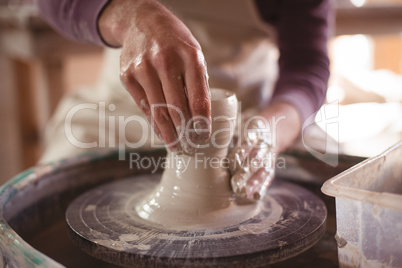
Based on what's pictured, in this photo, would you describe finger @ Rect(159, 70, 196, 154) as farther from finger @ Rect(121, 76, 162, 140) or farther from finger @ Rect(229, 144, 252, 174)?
finger @ Rect(229, 144, 252, 174)

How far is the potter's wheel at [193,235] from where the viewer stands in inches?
27.9

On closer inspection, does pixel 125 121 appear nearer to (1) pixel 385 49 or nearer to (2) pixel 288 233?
(2) pixel 288 233

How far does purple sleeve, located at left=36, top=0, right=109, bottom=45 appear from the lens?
0.96 meters

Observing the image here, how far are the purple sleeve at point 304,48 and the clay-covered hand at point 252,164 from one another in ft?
1.41

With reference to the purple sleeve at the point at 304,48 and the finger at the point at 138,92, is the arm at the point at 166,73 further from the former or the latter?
the purple sleeve at the point at 304,48

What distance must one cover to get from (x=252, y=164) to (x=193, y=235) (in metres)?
0.20

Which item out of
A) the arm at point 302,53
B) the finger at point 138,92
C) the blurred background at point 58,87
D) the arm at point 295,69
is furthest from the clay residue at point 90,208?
the blurred background at point 58,87

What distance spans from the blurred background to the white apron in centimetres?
36

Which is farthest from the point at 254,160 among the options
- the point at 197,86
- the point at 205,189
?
the point at 197,86

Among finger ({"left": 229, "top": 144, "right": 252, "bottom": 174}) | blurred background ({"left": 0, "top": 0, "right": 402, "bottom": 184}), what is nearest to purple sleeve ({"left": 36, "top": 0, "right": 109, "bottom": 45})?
finger ({"left": 229, "top": 144, "right": 252, "bottom": 174})

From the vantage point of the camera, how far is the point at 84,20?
1000 millimetres

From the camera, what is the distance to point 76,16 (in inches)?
41.1

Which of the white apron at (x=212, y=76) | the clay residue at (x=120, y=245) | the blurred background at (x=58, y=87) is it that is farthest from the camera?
the blurred background at (x=58, y=87)

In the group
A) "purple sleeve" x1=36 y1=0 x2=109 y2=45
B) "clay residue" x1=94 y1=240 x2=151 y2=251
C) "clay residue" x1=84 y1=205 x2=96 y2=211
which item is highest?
"purple sleeve" x1=36 y1=0 x2=109 y2=45
